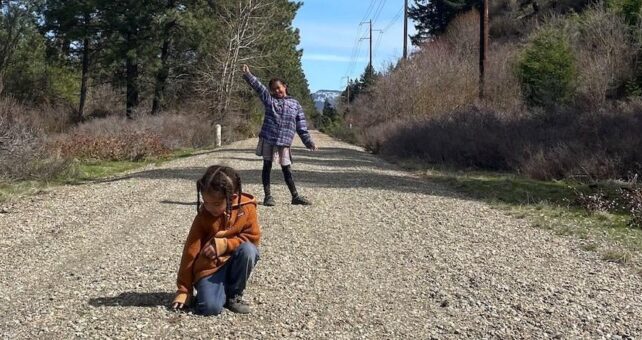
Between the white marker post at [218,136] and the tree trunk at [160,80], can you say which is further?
the tree trunk at [160,80]

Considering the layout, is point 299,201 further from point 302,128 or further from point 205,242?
point 205,242

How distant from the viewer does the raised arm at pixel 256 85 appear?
965cm

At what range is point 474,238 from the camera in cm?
834

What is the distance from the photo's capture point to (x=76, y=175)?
15680 millimetres

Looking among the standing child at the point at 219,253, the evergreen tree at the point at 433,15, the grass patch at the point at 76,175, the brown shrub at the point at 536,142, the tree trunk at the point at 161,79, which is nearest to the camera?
the standing child at the point at 219,253

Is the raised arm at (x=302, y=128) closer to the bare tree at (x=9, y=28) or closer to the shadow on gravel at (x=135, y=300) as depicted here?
the shadow on gravel at (x=135, y=300)

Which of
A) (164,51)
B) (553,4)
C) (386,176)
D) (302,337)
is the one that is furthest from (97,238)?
(553,4)

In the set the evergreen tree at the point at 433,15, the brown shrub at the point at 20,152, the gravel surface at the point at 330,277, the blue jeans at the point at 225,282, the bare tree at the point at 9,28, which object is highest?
the evergreen tree at the point at 433,15

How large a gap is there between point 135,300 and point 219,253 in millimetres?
864

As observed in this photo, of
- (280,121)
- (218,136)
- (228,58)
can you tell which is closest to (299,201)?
(280,121)

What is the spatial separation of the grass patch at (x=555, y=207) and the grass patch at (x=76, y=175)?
8276 mm

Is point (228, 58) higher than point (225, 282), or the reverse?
point (228, 58)

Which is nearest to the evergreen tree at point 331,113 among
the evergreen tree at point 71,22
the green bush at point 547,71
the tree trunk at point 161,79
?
the tree trunk at point 161,79

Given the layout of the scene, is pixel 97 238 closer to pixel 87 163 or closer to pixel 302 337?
pixel 302 337
